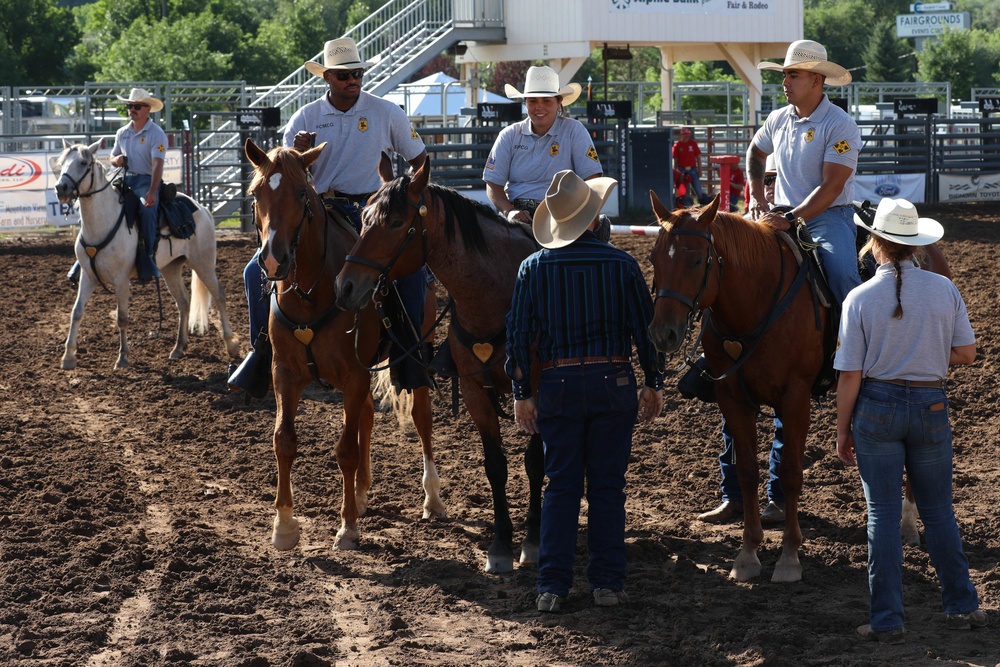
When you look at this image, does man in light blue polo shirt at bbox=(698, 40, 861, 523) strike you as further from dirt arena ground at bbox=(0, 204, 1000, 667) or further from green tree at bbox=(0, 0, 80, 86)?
green tree at bbox=(0, 0, 80, 86)

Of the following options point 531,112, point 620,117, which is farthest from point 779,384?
point 620,117

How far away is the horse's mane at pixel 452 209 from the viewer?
5.47m

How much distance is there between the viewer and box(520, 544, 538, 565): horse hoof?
18.9ft

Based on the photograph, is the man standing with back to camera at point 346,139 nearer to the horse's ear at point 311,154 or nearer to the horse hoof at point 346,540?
the horse's ear at point 311,154

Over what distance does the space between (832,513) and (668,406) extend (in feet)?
8.42

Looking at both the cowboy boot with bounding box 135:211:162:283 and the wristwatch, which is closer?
the wristwatch

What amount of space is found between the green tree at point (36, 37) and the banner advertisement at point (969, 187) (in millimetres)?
36051

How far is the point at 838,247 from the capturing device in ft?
18.9

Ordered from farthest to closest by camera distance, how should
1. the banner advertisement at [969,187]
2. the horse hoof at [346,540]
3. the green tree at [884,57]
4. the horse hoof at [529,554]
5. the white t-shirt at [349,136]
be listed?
the green tree at [884,57] → the banner advertisement at [969,187] → the white t-shirt at [349,136] → the horse hoof at [346,540] → the horse hoof at [529,554]

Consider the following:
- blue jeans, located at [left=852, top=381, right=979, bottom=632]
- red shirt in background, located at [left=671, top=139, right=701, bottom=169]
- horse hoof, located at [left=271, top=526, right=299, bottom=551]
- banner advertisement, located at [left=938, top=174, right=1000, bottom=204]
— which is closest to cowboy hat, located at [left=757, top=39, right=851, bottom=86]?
blue jeans, located at [left=852, top=381, right=979, bottom=632]

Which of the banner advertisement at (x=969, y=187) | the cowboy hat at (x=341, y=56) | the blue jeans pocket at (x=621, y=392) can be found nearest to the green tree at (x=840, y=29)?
the banner advertisement at (x=969, y=187)

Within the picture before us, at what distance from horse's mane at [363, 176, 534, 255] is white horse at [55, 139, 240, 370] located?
5980 mm

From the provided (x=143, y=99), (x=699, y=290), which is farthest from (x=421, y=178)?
(x=143, y=99)

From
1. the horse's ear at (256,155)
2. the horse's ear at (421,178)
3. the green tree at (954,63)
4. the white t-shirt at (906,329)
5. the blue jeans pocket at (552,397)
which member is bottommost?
the blue jeans pocket at (552,397)
